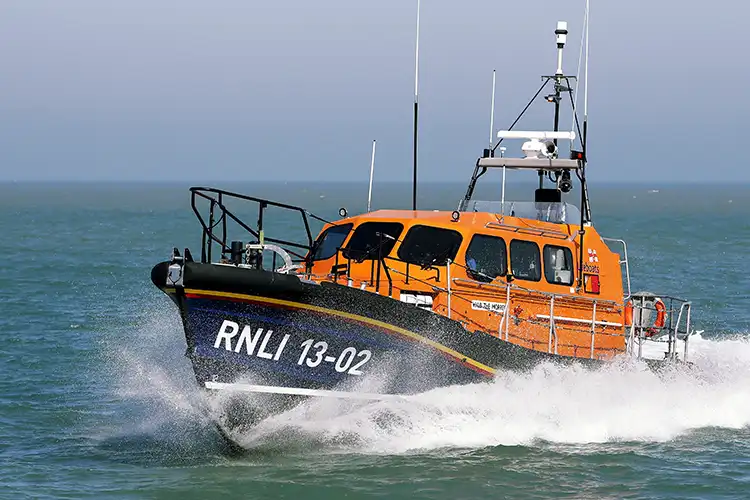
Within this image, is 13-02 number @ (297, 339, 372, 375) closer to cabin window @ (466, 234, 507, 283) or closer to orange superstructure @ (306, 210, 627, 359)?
orange superstructure @ (306, 210, 627, 359)

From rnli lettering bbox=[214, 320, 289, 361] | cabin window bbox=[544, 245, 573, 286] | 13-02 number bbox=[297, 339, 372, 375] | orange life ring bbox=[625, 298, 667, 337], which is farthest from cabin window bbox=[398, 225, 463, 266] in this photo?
orange life ring bbox=[625, 298, 667, 337]

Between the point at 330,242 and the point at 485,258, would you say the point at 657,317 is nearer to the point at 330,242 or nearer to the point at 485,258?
the point at 485,258

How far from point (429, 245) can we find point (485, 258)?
24.3 inches

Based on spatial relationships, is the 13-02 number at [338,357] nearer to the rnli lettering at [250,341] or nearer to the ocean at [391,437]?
the rnli lettering at [250,341]

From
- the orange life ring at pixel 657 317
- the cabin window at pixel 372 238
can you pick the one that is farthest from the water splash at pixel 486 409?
the cabin window at pixel 372 238

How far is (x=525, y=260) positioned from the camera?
12555mm

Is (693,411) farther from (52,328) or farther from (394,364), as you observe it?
(52,328)

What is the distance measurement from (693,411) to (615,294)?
158 cm

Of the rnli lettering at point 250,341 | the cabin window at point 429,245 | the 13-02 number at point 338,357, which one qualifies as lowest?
Result: the 13-02 number at point 338,357

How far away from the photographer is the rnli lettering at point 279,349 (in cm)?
1045

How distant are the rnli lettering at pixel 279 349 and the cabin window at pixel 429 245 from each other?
61.3 inches

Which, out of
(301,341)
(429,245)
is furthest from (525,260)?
(301,341)

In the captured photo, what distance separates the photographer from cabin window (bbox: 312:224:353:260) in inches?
503

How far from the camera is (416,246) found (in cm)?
1220
